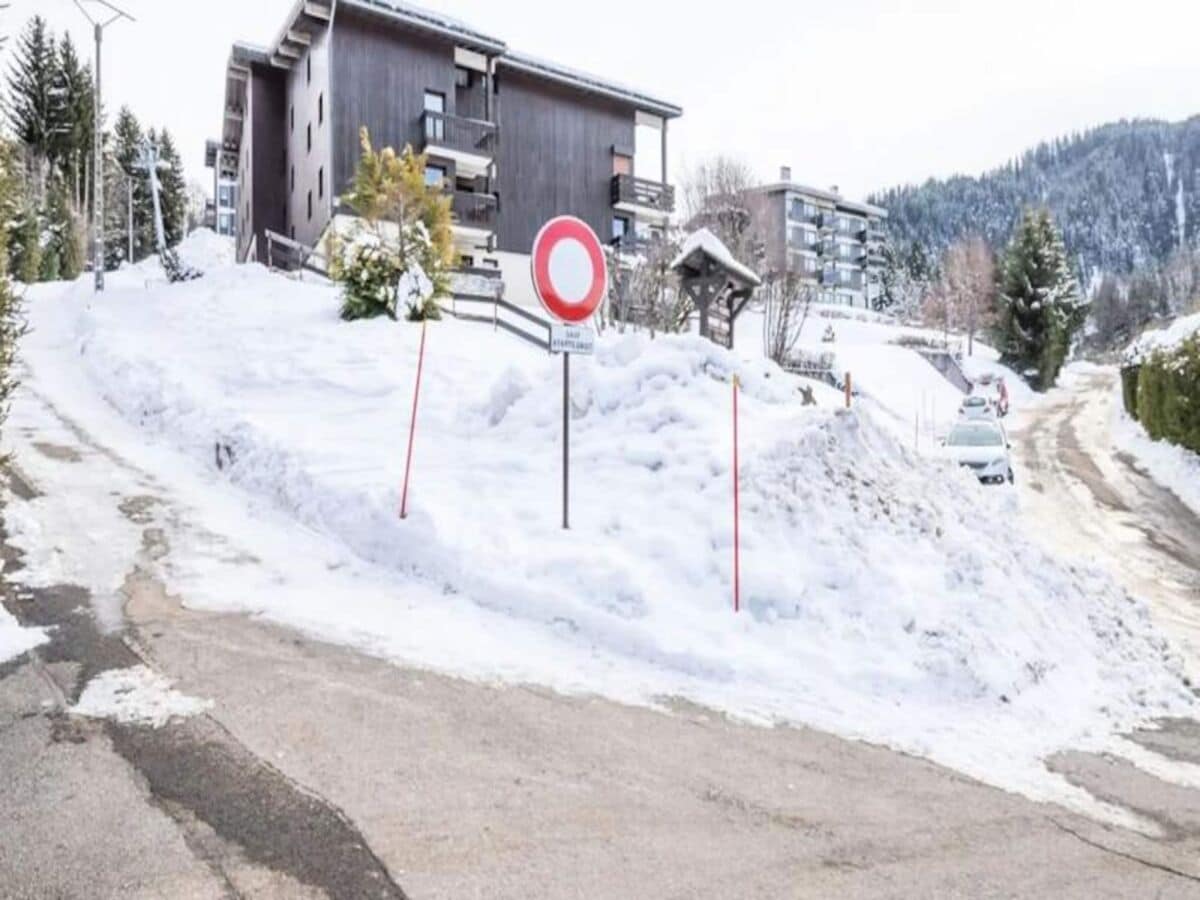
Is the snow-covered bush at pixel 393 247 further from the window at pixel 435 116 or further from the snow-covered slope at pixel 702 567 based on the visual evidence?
the window at pixel 435 116

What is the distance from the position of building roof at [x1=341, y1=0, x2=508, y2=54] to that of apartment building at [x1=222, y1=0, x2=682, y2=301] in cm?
5

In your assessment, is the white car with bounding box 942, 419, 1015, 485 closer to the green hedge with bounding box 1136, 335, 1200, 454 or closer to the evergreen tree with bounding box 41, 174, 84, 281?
the green hedge with bounding box 1136, 335, 1200, 454

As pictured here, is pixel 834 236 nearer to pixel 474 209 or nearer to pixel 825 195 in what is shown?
pixel 825 195

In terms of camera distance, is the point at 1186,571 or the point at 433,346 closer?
the point at 1186,571

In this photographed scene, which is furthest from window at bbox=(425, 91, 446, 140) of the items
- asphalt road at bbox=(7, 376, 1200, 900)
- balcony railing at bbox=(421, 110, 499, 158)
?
asphalt road at bbox=(7, 376, 1200, 900)

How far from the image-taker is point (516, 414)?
32.5ft

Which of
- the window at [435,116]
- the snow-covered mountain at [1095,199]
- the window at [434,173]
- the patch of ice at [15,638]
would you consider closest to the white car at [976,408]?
the window at [434,173]

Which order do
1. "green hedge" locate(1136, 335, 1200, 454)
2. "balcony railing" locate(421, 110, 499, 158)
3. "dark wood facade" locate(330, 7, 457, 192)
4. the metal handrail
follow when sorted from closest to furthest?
"green hedge" locate(1136, 335, 1200, 454), the metal handrail, "dark wood facade" locate(330, 7, 457, 192), "balcony railing" locate(421, 110, 499, 158)

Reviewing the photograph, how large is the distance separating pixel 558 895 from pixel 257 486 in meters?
7.34

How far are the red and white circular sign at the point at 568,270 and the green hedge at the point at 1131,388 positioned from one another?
26599 mm

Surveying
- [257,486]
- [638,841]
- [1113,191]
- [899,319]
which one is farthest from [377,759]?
[1113,191]

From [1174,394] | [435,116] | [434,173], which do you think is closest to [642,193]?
[434,173]

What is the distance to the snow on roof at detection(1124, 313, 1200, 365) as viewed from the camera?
67.5 ft

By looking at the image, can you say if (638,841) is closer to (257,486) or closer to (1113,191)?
(257,486)
